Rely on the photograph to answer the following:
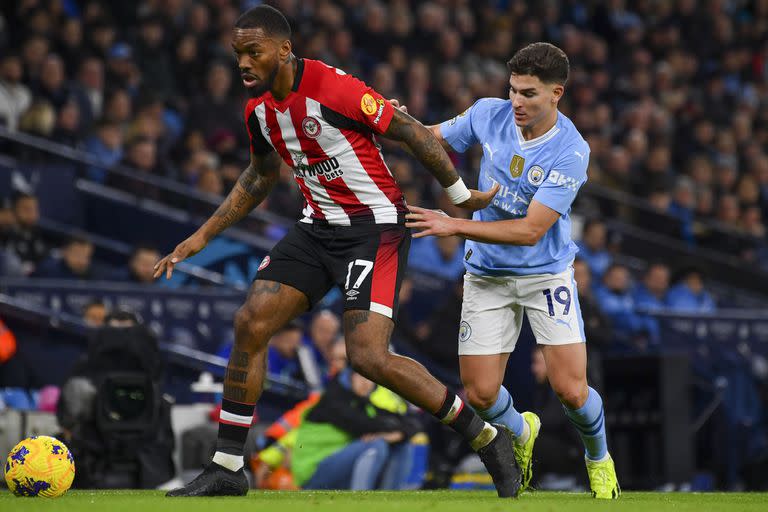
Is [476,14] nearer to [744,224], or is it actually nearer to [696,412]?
[744,224]

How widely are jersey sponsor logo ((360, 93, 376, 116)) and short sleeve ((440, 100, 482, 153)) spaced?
871 mm

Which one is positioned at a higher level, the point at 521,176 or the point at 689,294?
the point at 521,176

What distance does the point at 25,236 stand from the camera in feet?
37.2

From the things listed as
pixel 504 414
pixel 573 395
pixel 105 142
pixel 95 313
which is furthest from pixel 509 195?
pixel 105 142

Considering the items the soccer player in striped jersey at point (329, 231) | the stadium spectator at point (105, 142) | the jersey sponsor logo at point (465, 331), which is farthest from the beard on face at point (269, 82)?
the stadium spectator at point (105, 142)

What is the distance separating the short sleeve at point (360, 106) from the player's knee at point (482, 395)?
156cm

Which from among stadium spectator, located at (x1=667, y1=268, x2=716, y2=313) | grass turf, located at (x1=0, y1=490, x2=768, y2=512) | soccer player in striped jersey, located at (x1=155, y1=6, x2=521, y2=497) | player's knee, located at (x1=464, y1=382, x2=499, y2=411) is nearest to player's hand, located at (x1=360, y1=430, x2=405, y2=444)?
grass turf, located at (x1=0, y1=490, x2=768, y2=512)

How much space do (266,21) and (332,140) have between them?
2.12ft

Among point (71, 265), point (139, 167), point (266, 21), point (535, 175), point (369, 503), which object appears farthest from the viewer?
point (139, 167)

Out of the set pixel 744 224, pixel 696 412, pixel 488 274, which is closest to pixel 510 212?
pixel 488 274

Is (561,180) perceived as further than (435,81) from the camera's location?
No

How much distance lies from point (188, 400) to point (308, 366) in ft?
3.92

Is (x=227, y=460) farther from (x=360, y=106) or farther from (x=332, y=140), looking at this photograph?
(x=360, y=106)

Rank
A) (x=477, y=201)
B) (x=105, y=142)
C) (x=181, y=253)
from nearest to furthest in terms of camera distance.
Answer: (x=477, y=201) → (x=181, y=253) → (x=105, y=142)
